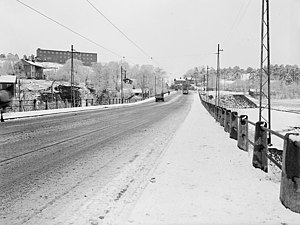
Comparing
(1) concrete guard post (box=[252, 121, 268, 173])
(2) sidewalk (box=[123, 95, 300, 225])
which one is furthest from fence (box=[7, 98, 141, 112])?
(1) concrete guard post (box=[252, 121, 268, 173])

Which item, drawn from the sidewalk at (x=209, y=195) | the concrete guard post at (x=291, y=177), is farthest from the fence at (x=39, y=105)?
the concrete guard post at (x=291, y=177)

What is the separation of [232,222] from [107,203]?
1.91m

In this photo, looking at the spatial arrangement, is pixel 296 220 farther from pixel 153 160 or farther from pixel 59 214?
pixel 153 160

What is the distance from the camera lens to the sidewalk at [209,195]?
438cm

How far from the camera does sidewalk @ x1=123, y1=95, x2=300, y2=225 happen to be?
4379 mm

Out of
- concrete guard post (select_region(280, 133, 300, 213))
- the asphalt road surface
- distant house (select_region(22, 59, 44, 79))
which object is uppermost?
distant house (select_region(22, 59, 44, 79))

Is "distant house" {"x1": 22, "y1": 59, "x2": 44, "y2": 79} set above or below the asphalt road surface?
above

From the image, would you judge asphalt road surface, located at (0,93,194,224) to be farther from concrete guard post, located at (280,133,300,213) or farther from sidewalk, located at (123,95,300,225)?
concrete guard post, located at (280,133,300,213)

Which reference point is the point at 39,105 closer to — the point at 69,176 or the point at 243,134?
the point at 243,134

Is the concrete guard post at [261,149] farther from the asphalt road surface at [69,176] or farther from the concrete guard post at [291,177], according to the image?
the asphalt road surface at [69,176]

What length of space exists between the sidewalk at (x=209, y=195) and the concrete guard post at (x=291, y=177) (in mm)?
130

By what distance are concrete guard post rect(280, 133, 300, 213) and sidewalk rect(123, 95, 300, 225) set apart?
0.43ft

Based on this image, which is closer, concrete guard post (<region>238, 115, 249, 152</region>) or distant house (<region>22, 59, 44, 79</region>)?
concrete guard post (<region>238, 115, 249, 152</region>)

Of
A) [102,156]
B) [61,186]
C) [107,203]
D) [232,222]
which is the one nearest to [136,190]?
[107,203]
